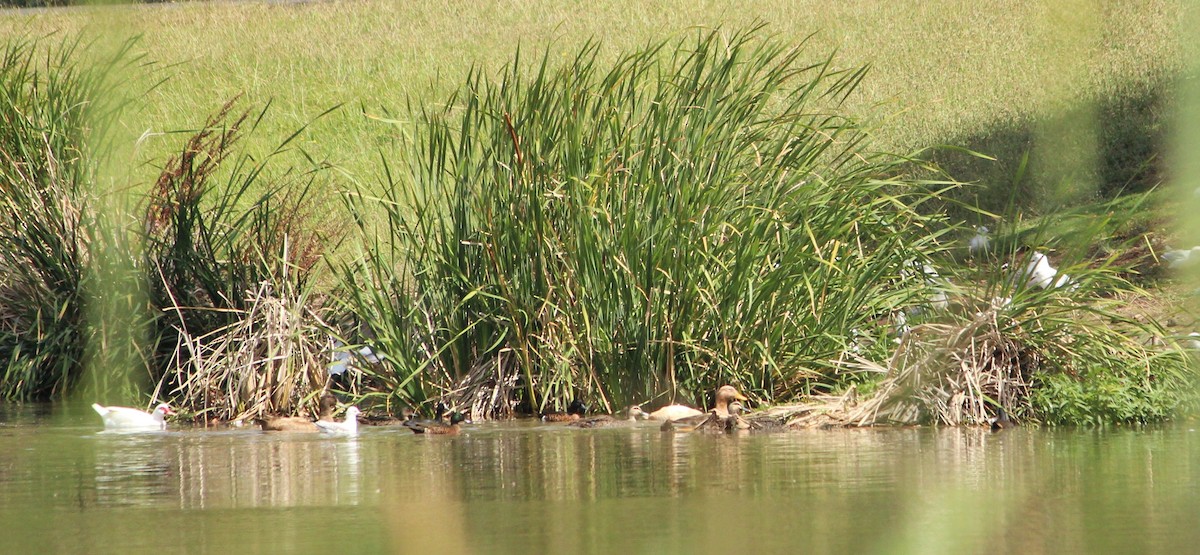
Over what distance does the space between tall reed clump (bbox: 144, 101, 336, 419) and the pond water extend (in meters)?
1.04

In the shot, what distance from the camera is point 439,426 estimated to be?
8609 mm

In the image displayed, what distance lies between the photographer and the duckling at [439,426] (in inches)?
332

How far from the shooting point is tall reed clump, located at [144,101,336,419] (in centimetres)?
975

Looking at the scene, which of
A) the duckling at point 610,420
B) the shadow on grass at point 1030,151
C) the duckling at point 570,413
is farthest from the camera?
the shadow on grass at point 1030,151

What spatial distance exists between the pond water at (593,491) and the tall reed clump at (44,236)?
2534 millimetres

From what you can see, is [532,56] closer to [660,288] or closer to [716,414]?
[660,288]

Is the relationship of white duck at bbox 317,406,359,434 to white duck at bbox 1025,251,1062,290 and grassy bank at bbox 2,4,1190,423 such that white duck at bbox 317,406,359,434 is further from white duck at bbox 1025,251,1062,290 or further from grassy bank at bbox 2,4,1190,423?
white duck at bbox 1025,251,1062,290

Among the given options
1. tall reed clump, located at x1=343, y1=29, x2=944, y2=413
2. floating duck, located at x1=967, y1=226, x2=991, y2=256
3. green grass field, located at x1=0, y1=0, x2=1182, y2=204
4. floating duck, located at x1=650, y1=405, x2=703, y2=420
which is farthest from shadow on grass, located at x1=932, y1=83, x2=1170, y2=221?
floating duck, located at x1=650, y1=405, x2=703, y2=420

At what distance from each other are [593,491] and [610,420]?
9.32 ft

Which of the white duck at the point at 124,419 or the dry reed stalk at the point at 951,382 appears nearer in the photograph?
the dry reed stalk at the point at 951,382

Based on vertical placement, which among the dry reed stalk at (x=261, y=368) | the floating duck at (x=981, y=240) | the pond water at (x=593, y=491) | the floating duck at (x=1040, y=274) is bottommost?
the pond water at (x=593, y=491)

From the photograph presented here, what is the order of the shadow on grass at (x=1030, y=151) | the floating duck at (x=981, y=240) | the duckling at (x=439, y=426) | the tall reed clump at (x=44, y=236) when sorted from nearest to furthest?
the duckling at (x=439, y=426) → the floating duck at (x=981, y=240) → the tall reed clump at (x=44, y=236) → the shadow on grass at (x=1030, y=151)

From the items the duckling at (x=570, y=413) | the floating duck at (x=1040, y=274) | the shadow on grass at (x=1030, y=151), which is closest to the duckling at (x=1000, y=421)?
the floating duck at (x=1040, y=274)

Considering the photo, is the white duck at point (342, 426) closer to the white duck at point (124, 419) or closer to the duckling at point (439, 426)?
the duckling at point (439, 426)
